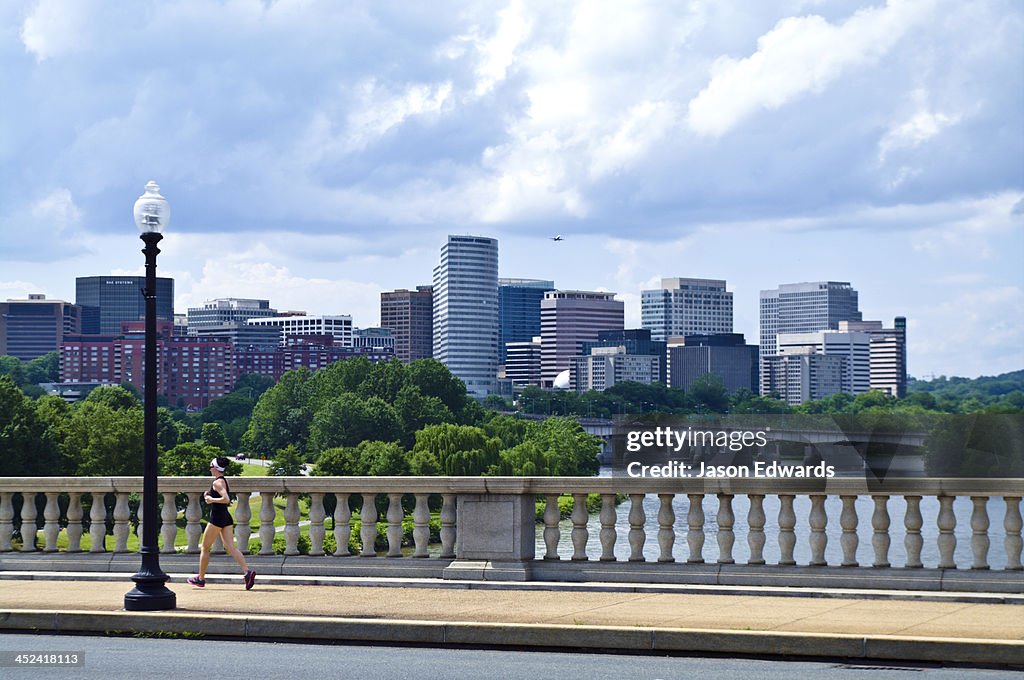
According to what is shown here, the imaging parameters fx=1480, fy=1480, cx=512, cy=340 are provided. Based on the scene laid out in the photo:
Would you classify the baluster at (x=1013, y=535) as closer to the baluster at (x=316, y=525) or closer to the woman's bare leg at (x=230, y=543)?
the baluster at (x=316, y=525)

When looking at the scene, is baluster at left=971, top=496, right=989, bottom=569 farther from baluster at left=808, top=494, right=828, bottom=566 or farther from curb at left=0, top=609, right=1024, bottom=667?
curb at left=0, top=609, right=1024, bottom=667

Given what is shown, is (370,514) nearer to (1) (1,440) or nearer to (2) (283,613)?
(2) (283,613)

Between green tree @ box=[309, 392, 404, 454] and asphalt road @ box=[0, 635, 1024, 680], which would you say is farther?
green tree @ box=[309, 392, 404, 454]

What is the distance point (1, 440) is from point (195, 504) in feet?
246

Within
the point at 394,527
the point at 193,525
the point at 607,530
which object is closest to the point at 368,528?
the point at 394,527

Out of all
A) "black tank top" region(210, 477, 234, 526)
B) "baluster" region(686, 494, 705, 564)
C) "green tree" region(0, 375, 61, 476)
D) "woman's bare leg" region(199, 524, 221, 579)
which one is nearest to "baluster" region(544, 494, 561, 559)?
"baluster" region(686, 494, 705, 564)

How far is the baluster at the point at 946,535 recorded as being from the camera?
16.5 m

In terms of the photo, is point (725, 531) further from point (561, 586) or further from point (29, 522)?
point (29, 522)

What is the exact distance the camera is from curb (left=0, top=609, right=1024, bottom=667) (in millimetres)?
13469

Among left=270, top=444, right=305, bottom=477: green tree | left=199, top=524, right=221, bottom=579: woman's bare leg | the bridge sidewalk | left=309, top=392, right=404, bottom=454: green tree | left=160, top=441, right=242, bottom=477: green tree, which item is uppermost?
left=199, top=524, right=221, bottom=579: woman's bare leg

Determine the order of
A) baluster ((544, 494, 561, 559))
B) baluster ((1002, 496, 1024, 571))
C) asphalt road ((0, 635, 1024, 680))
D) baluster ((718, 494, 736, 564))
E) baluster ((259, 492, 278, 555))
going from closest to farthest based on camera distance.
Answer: asphalt road ((0, 635, 1024, 680)), baluster ((1002, 496, 1024, 571)), baluster ((718, 494, 736, 564)), baluster ((544, 494, 561, 559)), baluster ((259, 492, 278, 555))

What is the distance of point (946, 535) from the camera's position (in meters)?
16.7

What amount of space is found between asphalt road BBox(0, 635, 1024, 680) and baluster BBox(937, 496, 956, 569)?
3.50 metres

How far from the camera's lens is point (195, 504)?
2039 cm
